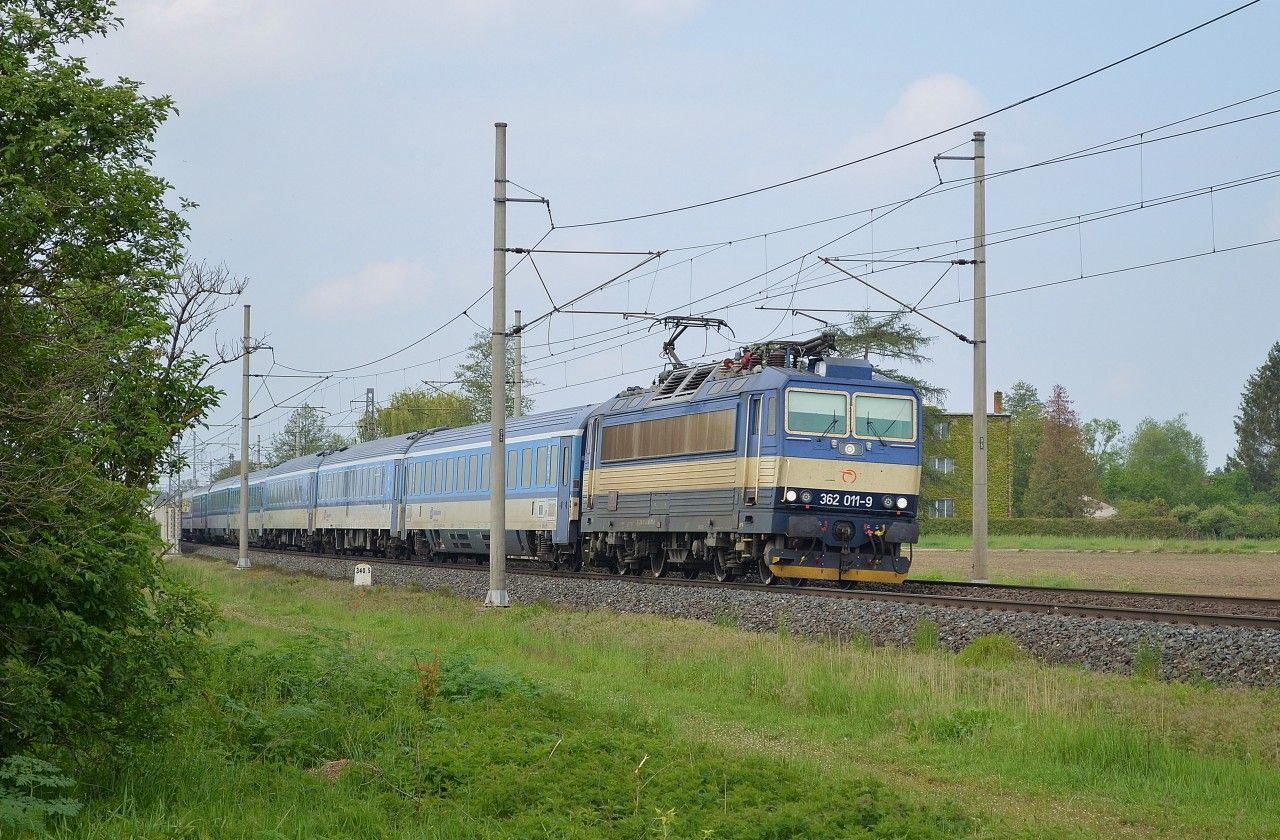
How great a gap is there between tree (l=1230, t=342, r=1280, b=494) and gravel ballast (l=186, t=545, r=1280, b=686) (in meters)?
106

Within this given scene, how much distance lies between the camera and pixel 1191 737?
10562 mm

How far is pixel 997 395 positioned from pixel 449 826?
352 ft

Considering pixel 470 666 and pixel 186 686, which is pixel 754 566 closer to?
pixel 470 666

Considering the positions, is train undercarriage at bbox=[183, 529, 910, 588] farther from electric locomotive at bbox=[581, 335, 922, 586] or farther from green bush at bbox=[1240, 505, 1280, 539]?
green bush at bbox=[1240, 505, 1280, 539]

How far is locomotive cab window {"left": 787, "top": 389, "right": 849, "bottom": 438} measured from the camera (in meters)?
24.6

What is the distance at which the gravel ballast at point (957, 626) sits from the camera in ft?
45.9

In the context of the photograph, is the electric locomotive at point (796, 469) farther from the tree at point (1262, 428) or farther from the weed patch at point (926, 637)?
the tree at point (1262, 428)

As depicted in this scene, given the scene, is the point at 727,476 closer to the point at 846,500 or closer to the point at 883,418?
the point at 846,500

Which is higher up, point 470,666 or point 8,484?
point 8,484

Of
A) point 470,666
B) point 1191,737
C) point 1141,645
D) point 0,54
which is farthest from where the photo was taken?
point 1141,645

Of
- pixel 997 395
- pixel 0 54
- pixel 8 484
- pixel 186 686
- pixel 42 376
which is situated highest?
pixel 997 395

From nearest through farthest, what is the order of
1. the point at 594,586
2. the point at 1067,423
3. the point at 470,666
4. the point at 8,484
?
the point at 8,484
the point at 470,666
the point at 594,586
the point at 1067,423

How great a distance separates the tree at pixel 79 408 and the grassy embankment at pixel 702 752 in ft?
2.60

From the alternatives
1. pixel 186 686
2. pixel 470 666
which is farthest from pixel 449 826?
pixel 470 666
